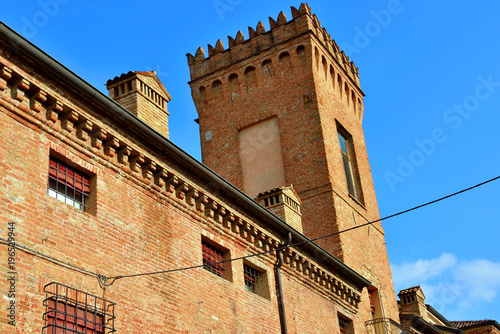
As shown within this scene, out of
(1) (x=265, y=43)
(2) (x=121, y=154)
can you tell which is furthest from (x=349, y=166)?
(2) (x=121, y=154)

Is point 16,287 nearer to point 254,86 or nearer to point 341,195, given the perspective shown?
point 341,195

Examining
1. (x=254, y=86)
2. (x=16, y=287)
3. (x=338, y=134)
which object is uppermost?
(x=254, y=86)

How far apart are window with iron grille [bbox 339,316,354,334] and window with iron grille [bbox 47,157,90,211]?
34.2ft

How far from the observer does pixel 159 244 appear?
12305 mm

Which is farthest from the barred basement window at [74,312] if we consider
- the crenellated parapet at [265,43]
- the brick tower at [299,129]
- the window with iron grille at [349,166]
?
the crenellated parapet at [265,43]

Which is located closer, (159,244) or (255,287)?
(159,244)

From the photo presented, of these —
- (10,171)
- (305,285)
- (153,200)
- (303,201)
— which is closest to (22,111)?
(10,171)

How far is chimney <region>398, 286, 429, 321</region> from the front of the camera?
3000 cm

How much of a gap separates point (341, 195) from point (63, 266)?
16.0 meters

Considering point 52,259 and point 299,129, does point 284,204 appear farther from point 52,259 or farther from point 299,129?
point 52,259

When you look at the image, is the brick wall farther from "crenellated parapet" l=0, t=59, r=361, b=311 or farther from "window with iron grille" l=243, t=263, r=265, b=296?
"window with iron grille" l=243, t=263, r=265, b=296

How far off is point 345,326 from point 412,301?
1182 centimetres

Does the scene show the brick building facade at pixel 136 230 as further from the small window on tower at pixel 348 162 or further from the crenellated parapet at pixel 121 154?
the small window on tower at pixel 348 162

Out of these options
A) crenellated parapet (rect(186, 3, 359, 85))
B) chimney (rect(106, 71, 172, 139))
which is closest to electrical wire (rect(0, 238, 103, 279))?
chimney (rect(106, 71, 172, 139))
